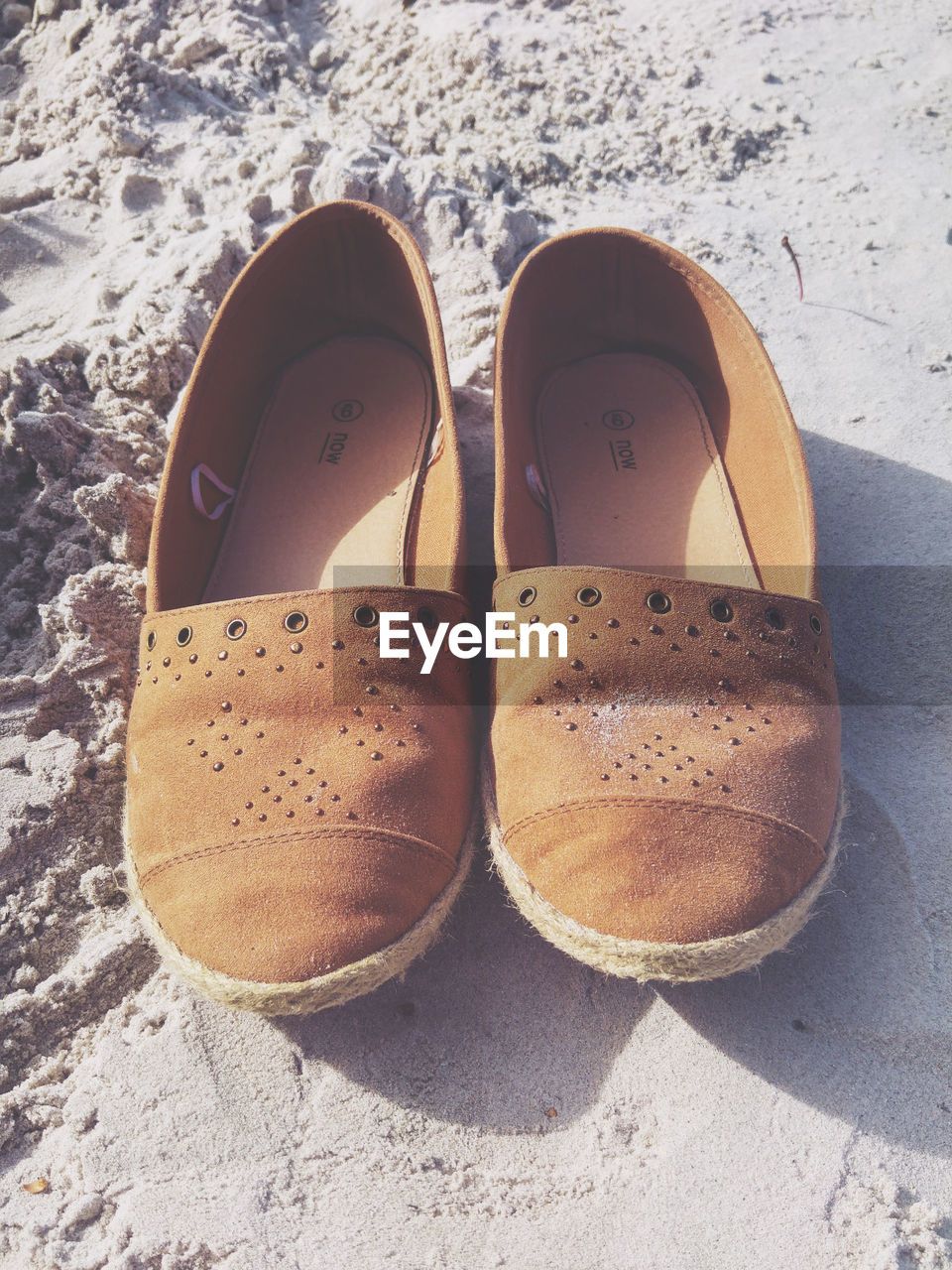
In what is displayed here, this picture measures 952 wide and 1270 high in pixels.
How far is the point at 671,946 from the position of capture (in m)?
1.18

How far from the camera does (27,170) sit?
8.15 feet

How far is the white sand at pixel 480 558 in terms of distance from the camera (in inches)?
47.2

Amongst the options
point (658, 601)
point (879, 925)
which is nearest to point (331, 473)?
point (658, 601)

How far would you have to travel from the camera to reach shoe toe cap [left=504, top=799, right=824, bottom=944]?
119 cm

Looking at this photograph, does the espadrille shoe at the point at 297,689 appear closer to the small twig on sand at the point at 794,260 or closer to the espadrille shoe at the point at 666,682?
the espadrille shoe at the point at 666,682

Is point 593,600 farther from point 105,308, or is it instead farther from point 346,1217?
point 105,308

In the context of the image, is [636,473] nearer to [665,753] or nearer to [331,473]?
[331,473]

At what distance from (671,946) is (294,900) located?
51 cm

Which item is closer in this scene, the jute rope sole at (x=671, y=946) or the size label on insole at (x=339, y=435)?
the jute rope sole at (x=671, y=946)

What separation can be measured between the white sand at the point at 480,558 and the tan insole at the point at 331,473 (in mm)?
162

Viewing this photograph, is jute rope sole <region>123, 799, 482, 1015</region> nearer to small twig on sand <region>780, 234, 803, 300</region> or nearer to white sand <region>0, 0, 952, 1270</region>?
white sand <region>0, 0, 952, 1270</region>

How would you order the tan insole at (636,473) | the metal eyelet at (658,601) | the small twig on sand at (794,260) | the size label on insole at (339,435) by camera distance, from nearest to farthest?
1. the metal eyelet at (658,601)
2. the tan insole at (636,473)
3. the size label on insole at (339,435)
4. the small twig on sand at (794,260)

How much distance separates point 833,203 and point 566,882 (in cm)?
205

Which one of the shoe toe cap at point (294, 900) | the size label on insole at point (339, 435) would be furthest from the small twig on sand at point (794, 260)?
the shoe toe cap at point (294, 900)
